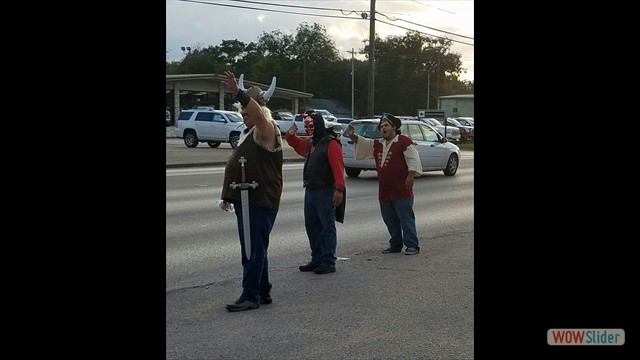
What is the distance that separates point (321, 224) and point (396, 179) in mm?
1622

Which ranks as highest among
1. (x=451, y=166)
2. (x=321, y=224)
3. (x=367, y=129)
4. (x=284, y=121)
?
(x=284, y=121)

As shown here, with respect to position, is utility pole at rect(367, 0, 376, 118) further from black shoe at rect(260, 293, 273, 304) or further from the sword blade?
the sword blade

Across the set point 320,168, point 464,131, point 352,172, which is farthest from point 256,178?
point 464,131

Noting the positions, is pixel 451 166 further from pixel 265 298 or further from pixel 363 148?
pixel 265 298

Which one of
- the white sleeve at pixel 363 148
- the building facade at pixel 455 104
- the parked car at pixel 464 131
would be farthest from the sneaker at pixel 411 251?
the building facade at pixel 455 104

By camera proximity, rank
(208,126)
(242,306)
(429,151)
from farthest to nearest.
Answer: (208,126) → (429,151) → (242,306)

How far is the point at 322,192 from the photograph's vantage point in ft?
26.9

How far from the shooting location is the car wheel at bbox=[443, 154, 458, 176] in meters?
22.2

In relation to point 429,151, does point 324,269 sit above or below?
below
